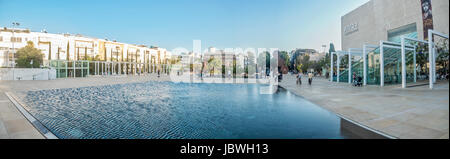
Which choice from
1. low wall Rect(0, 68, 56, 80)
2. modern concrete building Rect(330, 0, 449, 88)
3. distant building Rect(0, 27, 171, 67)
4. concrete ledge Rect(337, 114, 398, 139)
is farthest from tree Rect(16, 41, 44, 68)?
modern concrete building Rect(330, 0, 449, 88)

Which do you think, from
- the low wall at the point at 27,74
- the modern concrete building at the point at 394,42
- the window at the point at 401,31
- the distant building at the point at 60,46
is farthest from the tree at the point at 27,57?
the window at the point at 401,31

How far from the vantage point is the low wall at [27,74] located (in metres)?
20.1

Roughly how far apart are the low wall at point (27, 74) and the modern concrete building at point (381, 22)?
1511 inches

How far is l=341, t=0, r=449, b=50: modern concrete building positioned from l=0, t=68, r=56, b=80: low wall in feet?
126

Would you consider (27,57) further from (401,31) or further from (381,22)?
(381,22)

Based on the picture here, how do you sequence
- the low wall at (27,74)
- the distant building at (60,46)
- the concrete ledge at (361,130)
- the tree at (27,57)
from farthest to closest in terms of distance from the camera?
the distant building at (60,46)
the tree at (27,57)
the low wall at (27,74)
the concrete ledge at (361,130)

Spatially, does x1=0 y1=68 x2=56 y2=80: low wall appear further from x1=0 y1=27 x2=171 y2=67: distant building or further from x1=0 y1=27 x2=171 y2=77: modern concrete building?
x1=0 y1=27 x2=171 y2=67: distant building

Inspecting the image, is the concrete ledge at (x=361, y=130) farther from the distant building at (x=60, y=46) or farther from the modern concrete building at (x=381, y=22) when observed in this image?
the distant building at (x=60, y=46)

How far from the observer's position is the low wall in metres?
20.1
